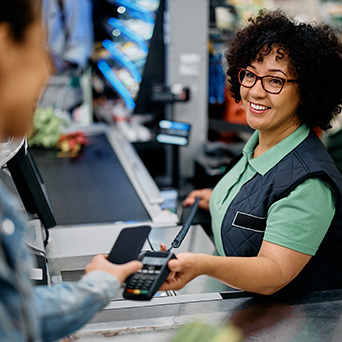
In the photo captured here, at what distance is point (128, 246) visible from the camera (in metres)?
1.20

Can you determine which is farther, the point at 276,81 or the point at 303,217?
the point at 276,81

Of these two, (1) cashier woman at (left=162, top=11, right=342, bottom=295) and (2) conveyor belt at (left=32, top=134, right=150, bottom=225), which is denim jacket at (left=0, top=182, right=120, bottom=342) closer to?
(1) cashier woman at (left=162, top=11, right=342, bottom=295)

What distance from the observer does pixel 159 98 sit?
4.16 m

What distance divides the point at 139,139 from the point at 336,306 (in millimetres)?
3358

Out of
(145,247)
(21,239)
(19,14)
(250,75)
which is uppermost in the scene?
(19,14)

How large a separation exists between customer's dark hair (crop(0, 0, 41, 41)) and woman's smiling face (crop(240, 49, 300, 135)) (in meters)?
1.00

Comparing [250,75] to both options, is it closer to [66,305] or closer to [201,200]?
[201,200]

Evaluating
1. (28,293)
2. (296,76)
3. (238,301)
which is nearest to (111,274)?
(28,293)

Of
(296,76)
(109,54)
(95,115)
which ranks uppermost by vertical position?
(296,76)

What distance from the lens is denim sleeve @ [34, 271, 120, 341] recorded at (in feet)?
2.49

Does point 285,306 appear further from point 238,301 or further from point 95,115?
point 95,115

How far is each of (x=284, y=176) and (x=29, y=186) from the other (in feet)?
2.86

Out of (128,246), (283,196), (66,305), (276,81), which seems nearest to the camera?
(66,305)

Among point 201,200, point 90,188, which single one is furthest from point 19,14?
point 90,188
